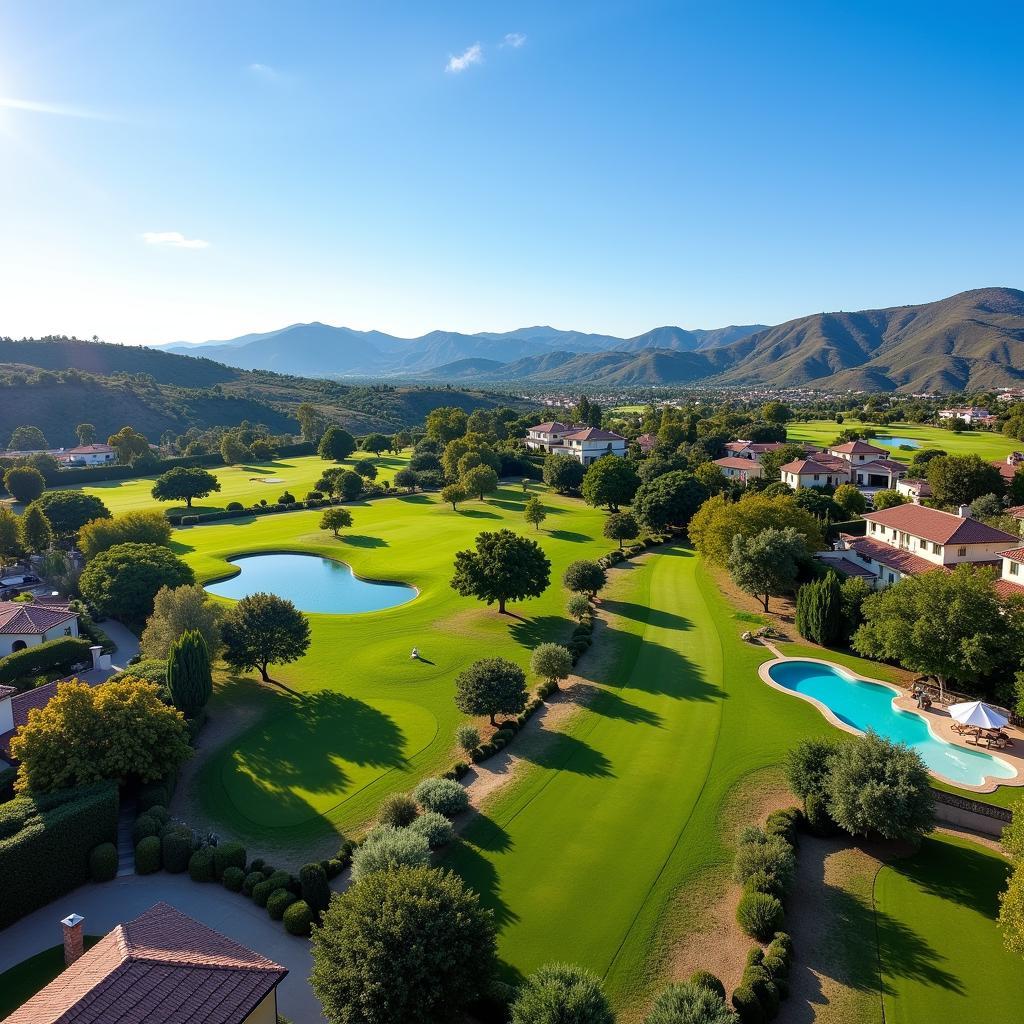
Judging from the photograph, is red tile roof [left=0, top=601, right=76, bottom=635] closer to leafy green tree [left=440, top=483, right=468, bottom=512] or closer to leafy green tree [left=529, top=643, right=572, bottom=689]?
leafy green tree [left=529, top=643, right=572, bottom=689]

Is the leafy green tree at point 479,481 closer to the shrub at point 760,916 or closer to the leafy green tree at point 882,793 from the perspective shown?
the leafy green tree at point 882,793

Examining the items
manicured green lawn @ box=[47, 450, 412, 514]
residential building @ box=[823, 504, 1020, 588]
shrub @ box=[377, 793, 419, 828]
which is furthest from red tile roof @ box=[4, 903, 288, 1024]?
manicured green lawn @ box=[47, 450, 412, 514]

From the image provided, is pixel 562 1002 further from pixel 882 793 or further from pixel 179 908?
pixel 882 793

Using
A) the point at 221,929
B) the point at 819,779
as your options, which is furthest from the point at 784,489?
the point at 221,929

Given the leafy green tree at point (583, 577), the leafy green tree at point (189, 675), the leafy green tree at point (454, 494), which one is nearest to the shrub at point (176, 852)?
the leafy green tree at point (189, 675)

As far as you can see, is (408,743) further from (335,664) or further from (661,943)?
(661,943)

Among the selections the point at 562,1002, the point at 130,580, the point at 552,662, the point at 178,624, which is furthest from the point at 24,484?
the point at 562,1002
